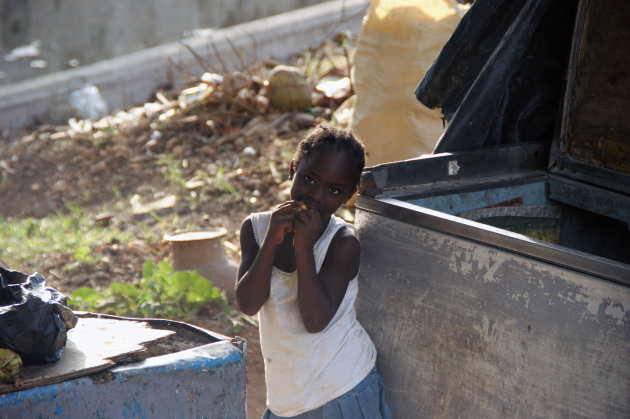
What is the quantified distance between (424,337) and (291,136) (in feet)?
12.0

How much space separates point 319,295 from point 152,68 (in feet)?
20.6

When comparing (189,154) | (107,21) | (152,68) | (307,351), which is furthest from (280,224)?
(107,21)

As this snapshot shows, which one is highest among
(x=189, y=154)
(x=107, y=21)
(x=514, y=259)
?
(x=514, y=259)

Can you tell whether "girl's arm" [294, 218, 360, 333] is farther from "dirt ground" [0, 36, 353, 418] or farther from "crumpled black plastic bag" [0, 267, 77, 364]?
"dirt ground" [0, 36, 353, 418]

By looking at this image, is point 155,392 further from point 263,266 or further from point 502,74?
point 502,74

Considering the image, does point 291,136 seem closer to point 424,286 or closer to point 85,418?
point 424,286

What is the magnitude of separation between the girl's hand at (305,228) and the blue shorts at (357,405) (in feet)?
1.42

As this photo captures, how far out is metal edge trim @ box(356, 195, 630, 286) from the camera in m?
1.53

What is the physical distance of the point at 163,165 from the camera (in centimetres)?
575

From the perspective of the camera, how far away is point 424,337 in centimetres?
191

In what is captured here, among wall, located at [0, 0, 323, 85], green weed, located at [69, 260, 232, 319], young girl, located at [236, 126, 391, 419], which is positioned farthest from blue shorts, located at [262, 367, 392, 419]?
wall, located at [0, 0, 323, 85]

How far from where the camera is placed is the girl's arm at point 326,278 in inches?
74.0

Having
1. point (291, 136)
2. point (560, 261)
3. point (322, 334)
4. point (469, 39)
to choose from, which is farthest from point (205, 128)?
point (560, 261)

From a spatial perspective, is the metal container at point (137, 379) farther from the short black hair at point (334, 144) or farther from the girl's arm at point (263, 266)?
the short black hair at point (334, 144)
